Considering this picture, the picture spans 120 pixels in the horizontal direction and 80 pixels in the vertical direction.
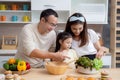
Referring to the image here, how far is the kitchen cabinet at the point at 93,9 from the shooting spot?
3.62 m

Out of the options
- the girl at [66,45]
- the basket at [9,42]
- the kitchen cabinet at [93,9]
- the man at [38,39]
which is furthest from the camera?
the kitchen cabinet at [93,9]

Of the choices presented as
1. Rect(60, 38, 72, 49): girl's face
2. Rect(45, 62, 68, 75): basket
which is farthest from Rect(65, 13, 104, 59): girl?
Rect(45, 62, 68, 75): basket

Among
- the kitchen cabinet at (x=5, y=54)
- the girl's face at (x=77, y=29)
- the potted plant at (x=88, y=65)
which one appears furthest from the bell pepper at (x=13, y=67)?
the kitchen cabinet at (x=5, y=54)

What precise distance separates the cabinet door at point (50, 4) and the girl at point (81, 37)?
1127mm

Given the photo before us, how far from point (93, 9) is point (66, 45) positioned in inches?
64.0

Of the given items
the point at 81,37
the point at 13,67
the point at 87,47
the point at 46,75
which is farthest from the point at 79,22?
the point at 13,67

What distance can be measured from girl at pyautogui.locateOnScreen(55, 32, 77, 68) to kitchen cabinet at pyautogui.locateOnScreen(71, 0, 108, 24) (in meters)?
1.42

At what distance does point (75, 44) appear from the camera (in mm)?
2383

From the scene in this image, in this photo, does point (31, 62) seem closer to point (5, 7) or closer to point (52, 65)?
point (52, 65)

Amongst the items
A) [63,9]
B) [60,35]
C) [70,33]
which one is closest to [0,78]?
[60,35]

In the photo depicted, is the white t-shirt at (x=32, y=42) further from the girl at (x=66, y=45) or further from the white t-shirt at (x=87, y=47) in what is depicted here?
the white t-shirt at (x=87, y=47)

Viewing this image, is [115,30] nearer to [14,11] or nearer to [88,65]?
[14,11]

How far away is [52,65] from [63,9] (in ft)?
5.79

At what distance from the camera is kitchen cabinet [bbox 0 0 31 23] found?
3.53 m
